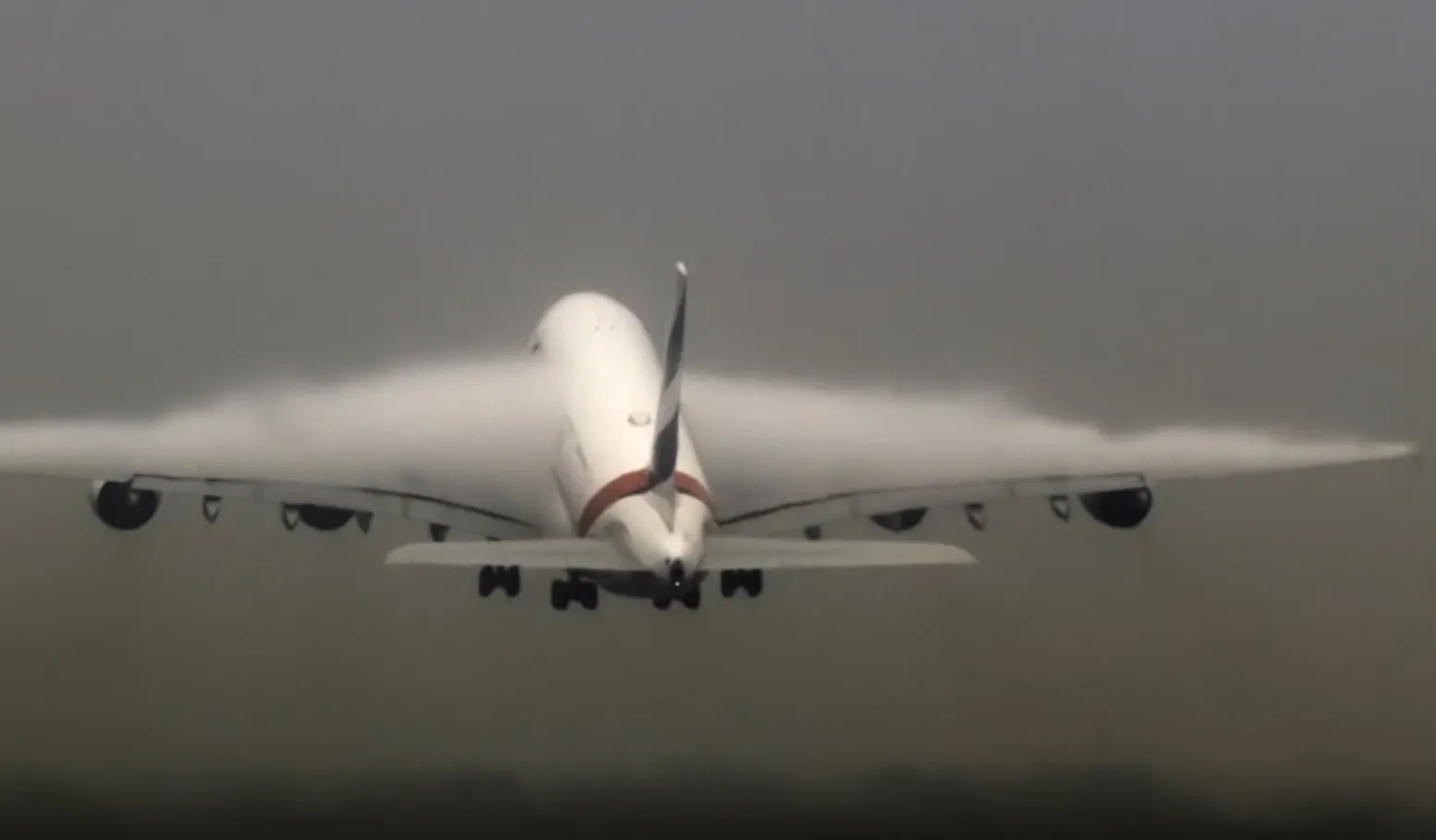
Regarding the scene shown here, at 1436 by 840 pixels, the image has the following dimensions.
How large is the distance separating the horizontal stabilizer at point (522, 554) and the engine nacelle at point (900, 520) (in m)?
2.71

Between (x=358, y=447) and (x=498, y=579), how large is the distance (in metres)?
1.15

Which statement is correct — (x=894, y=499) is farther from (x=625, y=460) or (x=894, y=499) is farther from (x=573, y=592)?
(x=573, y=592)

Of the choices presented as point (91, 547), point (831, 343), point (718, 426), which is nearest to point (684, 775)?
point (718, 426)

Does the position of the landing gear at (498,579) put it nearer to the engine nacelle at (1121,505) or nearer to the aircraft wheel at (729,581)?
the aircraft wheel at (729,581)

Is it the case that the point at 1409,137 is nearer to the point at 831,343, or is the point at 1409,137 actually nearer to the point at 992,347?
the point at 992,347

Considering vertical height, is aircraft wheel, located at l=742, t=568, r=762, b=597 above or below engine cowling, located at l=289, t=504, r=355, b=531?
below

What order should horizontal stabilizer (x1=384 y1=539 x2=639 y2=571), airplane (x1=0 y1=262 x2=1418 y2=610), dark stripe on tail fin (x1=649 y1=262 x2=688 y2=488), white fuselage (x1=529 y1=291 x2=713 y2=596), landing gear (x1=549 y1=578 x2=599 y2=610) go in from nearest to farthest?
1. horizontal stabilizer (x1=384 y1=539 x2=639 y2=571)
2. dark stripe on tail fin (x1=649 y1=262 x2=688 y2=488)
3. white fuselage (x1=529 y1=291 x2=713 y2=596)
4. airplane (x1=0 y1=262 x2=1418 y2=610)
5. landing gear (x1=549 y1=578 x2=599 y2=610)

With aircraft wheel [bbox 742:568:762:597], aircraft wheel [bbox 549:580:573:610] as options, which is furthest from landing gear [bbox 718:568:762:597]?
aircraft wheel [bbox 549:580:573:610]

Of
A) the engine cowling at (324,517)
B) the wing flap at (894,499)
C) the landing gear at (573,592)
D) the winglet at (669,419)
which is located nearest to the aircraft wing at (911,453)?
the wing flap at (894,499)

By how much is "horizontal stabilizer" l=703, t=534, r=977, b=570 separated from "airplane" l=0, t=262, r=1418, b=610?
14 mm

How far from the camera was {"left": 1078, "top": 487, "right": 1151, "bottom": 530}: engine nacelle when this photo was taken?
1068 centimetres

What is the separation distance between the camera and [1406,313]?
40.1 feet

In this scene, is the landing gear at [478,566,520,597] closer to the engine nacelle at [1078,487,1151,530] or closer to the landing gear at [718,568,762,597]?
the landing gear at [718,568,762,597]

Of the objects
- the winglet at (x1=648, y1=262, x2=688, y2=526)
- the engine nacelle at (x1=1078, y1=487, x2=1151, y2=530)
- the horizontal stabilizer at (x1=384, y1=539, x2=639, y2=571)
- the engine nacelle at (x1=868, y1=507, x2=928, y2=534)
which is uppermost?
the engine nacelle at (x1=868, y1=507, x2=928, y2=534)
